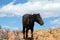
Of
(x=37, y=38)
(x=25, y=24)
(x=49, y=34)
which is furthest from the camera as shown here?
(x=49, y=34)

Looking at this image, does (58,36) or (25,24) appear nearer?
(25,24)

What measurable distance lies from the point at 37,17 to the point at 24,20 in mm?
1677

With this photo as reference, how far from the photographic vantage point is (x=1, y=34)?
20.4 metres

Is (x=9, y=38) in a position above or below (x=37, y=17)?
below

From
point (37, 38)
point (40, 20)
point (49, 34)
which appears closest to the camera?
point (40, 20)

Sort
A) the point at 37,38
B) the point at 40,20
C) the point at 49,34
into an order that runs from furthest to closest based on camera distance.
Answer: the point at 49,34 < the point at 37,38 < the point at 40,20

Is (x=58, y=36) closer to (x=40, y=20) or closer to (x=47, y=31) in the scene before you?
(x=47, y=31)

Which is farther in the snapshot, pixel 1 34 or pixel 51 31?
pixel 51 31

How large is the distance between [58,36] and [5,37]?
822 cm

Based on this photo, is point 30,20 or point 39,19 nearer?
point 39,19

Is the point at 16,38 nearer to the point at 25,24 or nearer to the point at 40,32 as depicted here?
the point at 25,24

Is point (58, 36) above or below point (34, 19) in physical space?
below

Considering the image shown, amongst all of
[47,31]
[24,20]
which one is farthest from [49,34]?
[24,20]

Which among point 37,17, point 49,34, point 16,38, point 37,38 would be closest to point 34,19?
point 37,17
